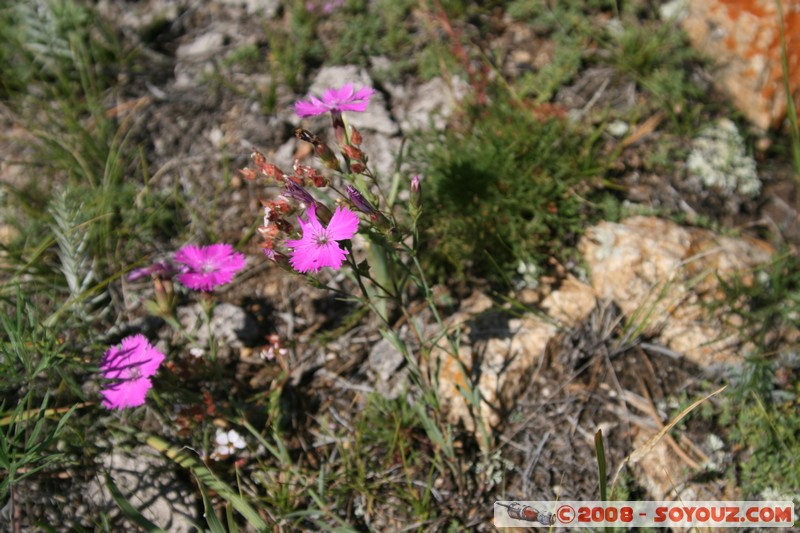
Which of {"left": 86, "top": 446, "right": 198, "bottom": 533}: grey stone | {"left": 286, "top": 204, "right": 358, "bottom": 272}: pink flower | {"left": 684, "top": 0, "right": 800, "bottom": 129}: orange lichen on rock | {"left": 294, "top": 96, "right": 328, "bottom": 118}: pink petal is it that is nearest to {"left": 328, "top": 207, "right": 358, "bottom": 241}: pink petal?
{"left": 286, "top": 204, "right": 358, "bottom": 272}: pink flower

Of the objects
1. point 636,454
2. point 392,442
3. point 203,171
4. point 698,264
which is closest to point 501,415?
point 392,442

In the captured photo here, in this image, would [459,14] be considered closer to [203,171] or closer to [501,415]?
[203,171]

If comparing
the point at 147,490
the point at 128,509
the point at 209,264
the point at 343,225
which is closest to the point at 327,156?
the point at 343,225

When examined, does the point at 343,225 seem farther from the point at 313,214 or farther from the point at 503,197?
the point at 503,197

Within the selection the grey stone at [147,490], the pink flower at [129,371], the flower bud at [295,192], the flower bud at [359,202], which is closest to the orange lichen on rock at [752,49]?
the flower bud at [359,202]

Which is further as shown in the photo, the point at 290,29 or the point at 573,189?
the point at 290,29

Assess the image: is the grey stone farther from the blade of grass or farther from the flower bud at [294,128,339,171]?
the flower bud at [294,128,339,171]
